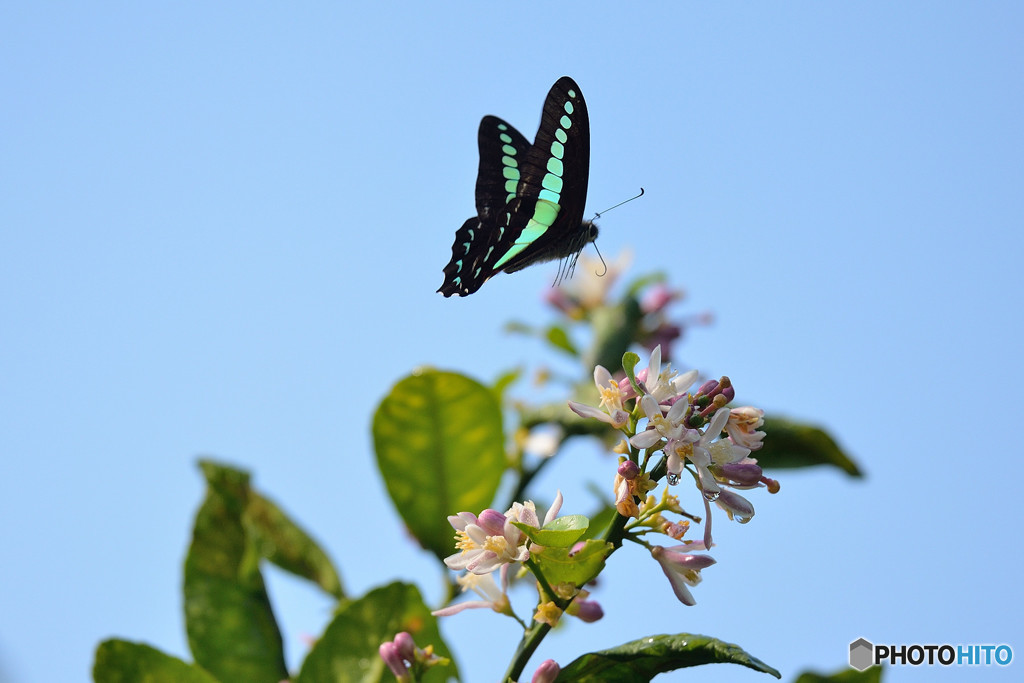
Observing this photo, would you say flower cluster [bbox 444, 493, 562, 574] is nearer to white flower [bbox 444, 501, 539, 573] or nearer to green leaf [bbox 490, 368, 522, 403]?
white flower [bbox 444, 501, 539, 573]

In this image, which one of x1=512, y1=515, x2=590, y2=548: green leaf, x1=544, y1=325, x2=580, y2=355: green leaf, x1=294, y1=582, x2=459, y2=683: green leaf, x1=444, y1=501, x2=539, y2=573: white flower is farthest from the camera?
x1=544, y1=325, x2=580, y2=355: green leaf

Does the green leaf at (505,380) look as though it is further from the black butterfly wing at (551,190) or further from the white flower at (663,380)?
the white flower at (663,380)

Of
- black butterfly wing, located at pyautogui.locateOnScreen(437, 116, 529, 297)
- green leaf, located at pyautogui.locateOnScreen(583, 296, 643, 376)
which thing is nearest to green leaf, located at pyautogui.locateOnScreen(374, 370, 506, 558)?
black butterfly wing, located at pyautogui.locateOnScreen(437, 116, 529, 297)

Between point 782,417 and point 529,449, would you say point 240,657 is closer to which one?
point 529,449

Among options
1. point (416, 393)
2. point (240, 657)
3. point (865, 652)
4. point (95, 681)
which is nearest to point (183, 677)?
point (95, 681)

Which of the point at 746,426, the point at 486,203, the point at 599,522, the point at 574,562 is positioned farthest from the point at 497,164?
the point at 574,562

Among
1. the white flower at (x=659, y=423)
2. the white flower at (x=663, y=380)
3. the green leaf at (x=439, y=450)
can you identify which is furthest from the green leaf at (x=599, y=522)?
the white flower at (x=659, y=423)
